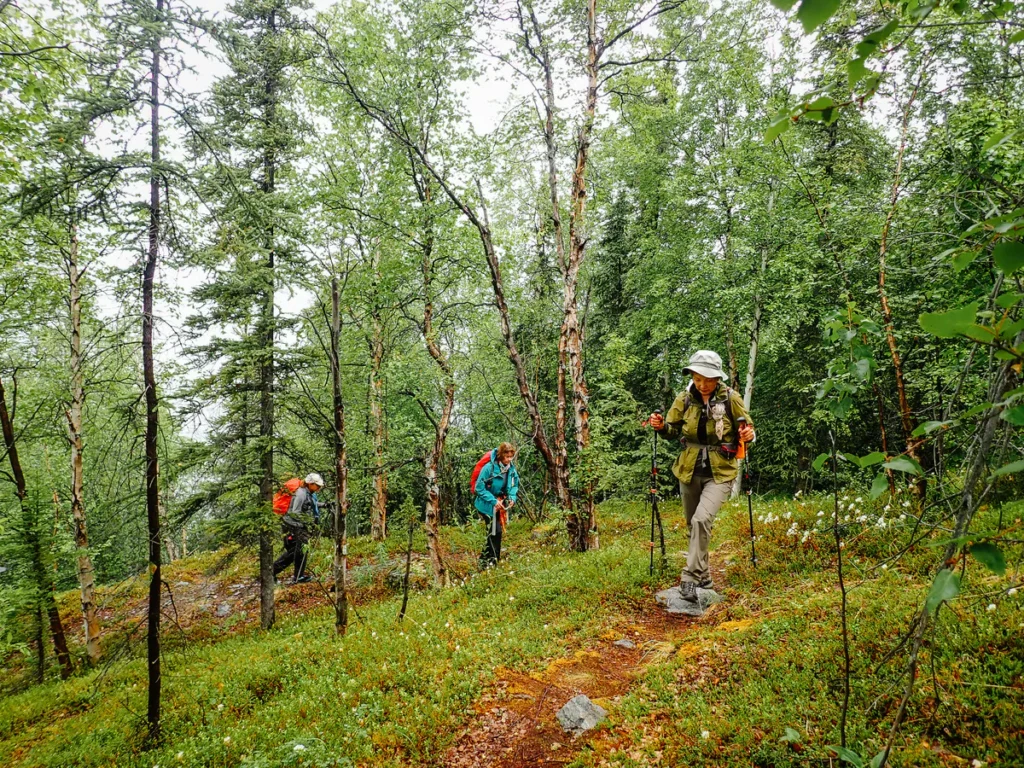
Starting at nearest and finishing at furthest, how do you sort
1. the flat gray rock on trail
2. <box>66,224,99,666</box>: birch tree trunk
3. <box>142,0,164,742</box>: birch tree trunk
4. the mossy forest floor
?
the mossy forest floor, <box>142,0,164,742</box>: birch tree trunk, the flat gray rock on trail, <box>66,224,99,666</box>: birch tree trunk

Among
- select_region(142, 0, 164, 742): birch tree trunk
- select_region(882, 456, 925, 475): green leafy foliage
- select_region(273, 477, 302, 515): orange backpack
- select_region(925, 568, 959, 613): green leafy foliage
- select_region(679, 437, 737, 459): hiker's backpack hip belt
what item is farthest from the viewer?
select_region(273, 477, 302, 515): orange backpack

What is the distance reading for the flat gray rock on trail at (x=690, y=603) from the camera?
6.50 meters

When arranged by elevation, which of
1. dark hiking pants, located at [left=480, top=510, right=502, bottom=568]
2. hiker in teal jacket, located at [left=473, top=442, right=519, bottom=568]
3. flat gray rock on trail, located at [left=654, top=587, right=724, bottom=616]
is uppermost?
hiker in teal jacket, located at [left=473, top=442, right=519, bottom=568]

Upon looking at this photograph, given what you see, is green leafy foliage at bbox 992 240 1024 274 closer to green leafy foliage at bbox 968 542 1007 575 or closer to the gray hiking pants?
green leafy foliage at bbox 968 542 1007 575

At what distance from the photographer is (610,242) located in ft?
69.6

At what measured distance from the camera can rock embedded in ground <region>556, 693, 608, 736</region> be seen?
4602mm

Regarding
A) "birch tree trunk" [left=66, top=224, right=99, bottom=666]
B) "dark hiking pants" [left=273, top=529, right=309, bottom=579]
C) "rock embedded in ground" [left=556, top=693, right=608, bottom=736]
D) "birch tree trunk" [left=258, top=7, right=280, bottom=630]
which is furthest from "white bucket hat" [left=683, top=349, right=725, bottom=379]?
"birch tree trunk" [left=66, top=224, right=99, bottom=666]

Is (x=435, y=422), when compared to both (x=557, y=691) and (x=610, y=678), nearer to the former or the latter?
(x=557, y=691)

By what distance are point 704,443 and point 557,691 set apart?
3.50 meters

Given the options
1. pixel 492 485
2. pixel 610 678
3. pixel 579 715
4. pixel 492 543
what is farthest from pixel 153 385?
pixel 492 543

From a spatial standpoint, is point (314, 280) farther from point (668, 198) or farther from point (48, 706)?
point (668, 198)

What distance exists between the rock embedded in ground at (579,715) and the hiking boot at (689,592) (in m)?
2.37

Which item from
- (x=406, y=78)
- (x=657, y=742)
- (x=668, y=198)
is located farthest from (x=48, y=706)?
(x=668, y=198)

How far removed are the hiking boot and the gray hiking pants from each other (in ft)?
0.17
